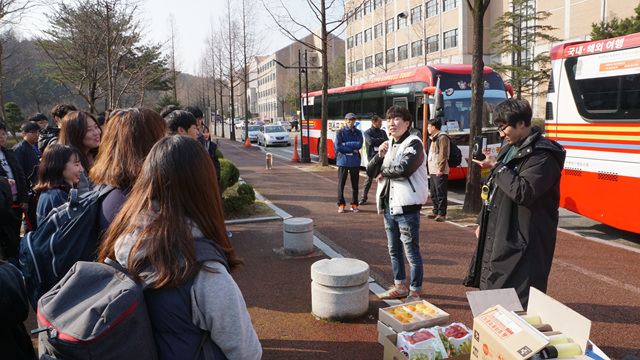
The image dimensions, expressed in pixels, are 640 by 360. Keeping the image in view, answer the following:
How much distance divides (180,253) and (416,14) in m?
52.2

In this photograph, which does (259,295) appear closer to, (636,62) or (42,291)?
(42,291)

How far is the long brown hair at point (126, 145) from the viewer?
245 cm

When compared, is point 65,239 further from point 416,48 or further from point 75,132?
point 416,48

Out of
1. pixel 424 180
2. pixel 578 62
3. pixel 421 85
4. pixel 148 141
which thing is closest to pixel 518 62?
pixel 421 85

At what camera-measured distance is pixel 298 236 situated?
636cm

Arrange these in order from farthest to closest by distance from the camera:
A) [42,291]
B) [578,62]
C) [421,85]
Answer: [421,85], [578,62], [42,291]

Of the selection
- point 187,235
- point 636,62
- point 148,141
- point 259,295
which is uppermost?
point 636,62

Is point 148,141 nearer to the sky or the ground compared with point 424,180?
nearer to the sky

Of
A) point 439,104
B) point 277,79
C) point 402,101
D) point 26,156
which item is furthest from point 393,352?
point 277,79

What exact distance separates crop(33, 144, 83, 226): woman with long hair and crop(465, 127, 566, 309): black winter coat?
10.6ft

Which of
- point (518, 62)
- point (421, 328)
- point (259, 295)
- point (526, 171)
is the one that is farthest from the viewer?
point (518, 62)

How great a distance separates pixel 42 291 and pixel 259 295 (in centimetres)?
290

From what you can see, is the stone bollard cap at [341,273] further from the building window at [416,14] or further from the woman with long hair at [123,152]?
the building window at [416,14]

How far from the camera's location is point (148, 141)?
2641 mm
